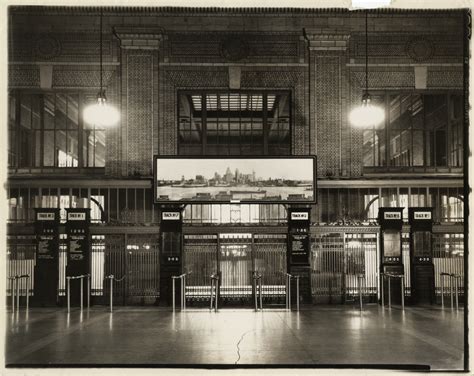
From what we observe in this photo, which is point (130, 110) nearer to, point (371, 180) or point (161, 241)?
point (161, 241)

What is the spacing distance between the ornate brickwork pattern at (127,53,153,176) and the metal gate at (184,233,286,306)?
10.3ft

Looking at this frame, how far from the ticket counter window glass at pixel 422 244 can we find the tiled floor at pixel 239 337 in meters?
1.90

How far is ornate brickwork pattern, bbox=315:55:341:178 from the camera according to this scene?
68.9 ft

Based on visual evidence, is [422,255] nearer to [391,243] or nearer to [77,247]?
[391,243]

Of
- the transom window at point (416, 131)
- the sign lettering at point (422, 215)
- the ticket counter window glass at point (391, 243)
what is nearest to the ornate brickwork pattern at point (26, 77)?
the transom window at point (416, 131)

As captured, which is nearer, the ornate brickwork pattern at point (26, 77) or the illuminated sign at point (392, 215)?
the illuminated sign at point (392, 215)

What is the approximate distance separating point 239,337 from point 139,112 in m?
10.3

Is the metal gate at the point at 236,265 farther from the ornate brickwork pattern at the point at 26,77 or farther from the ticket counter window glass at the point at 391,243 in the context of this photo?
the ornate brickwork pattern at the point at 26,77

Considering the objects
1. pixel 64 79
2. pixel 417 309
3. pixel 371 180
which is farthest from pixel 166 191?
pixel 417 309

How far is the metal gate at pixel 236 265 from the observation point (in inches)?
781

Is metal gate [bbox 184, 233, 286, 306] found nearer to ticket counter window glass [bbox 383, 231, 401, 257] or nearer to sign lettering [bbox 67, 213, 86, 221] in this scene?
ticket counter window glass [bbox 383, 231, 401, 257]

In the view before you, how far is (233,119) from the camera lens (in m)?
21.9

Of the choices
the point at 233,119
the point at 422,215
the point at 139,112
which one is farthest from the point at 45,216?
the point at 422,215

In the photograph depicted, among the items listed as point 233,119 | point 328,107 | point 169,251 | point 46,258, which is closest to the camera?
point 46,258
